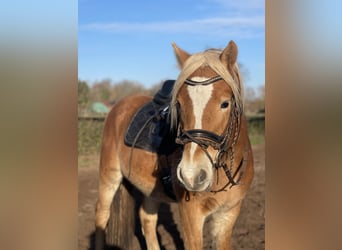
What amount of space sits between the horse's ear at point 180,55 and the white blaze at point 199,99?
286mm

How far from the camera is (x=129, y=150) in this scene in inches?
106

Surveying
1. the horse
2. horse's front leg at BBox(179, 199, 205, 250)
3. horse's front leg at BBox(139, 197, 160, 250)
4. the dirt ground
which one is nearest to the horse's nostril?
the horse

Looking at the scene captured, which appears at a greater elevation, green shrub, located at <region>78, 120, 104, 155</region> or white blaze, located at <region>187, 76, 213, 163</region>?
white blaze, located at <region>187, 76, 213, 163</region>

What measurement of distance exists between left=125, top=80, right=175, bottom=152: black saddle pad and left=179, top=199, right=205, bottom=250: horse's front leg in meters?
0.62

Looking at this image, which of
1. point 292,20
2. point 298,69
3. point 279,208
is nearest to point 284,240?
point 279,208

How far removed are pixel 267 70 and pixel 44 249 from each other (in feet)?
2.49

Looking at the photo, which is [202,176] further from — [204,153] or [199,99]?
[199,99]

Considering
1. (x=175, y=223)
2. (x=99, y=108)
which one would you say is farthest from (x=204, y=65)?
(x=99, y=108)

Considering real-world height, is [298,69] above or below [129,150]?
above

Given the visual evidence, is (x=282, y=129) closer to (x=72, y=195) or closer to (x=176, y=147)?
(x=72, y=195)

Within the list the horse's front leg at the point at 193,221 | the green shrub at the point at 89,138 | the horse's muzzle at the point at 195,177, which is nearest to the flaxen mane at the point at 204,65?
the horse's muzzle at the point at 195,177

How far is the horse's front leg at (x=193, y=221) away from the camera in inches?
71.7

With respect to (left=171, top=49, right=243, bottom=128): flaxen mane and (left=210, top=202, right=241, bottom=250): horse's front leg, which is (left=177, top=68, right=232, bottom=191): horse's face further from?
(left=210, top=202, right=241, bottom=250): horse's front leg

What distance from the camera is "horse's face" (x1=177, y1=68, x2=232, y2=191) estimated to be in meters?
1.40
